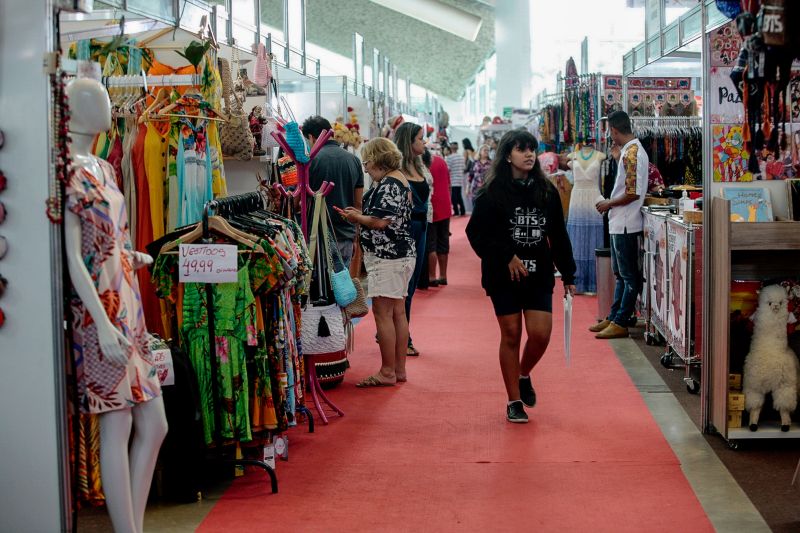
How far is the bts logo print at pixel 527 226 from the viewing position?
4836 millimetres

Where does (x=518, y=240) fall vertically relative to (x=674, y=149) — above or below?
below

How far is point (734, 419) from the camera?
448 centimetres

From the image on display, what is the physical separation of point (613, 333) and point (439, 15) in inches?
772

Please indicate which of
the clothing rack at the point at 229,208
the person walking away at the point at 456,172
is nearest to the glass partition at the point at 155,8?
the clothing rack at the point at 229,208

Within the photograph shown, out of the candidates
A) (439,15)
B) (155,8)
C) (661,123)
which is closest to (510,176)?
(155,8)

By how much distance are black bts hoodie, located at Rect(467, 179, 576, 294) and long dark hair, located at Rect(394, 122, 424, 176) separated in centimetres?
150

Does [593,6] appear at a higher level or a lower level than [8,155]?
higher

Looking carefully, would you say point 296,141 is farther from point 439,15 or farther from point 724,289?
point 439,15

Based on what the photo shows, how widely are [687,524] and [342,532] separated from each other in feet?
4.13

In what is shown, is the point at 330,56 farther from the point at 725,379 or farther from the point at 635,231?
the point at 725,379

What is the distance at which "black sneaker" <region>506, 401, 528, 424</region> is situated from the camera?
5.00 metres

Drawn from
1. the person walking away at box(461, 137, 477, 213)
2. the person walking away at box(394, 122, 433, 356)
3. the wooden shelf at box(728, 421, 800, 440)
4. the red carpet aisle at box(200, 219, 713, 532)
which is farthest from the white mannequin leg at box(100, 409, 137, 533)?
the person walking away at box(461, 137, 477, 213)

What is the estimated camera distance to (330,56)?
30203 millimetres

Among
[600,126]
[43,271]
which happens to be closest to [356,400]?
[43,271]
